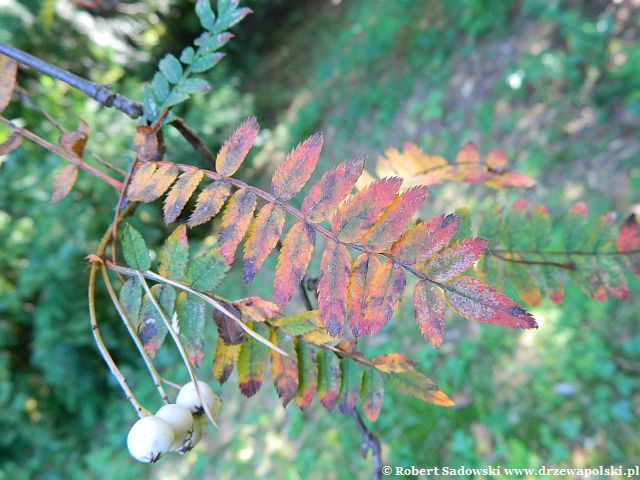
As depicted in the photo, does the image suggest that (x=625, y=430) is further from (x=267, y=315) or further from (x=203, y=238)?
(x=203, y=238)

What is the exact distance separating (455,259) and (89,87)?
1.56 feet

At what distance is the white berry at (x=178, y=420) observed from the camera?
0.45m

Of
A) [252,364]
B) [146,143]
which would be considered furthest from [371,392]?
[146,143]

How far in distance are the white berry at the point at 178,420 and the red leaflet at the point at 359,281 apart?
0.19 m

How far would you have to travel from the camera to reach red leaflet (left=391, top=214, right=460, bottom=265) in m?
0.41

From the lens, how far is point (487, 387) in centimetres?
188

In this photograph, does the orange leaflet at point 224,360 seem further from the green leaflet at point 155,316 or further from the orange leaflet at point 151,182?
the orange leaflet at point 151,182

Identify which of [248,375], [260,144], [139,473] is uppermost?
[248,375]

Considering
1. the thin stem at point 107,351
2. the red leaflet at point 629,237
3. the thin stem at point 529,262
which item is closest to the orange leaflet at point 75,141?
the thin stem at point 107,351

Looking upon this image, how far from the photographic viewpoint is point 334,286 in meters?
0.43

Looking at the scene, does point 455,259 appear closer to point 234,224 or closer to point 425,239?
point 425,239

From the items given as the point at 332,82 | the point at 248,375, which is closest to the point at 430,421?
the point at 248,375

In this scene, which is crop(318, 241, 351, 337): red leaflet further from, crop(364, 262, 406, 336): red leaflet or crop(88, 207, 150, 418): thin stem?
crop(88, 207, 150, 418): thin stem

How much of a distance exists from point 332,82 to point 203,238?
1.67m
